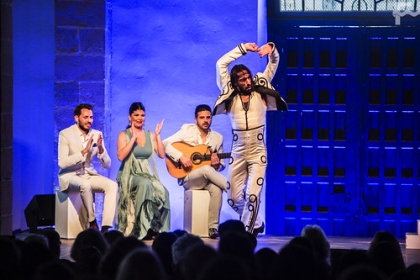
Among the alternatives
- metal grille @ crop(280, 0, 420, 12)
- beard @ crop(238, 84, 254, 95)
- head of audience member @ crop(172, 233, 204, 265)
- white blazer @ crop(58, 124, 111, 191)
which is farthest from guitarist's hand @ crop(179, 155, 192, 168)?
head of audience member @ crop(172, 233, 204, 265)

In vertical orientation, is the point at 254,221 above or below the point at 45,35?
below

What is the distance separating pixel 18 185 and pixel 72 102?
1.19 m

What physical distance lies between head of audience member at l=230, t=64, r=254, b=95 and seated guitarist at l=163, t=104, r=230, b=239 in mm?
633

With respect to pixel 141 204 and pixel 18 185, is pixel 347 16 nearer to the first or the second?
pixel 141 204

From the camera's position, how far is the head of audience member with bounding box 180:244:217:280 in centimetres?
480

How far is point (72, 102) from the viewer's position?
1079 cm

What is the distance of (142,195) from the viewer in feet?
32.0

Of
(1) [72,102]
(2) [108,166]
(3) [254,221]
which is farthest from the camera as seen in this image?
(1) [72,102]

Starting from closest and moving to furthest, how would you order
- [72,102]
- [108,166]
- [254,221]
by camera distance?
[254,221] < [108,166] < [72,102]

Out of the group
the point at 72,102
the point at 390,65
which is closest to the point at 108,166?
the point at 72,102

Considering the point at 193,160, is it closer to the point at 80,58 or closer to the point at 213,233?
the point at 213,233

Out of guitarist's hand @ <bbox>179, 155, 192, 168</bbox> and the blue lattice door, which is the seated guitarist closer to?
guitarist's hand @ <bbox>179, 155, 192, 168</bbox>

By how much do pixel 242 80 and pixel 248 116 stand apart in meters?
0.38

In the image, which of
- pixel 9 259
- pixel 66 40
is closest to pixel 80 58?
pixel 66 40
